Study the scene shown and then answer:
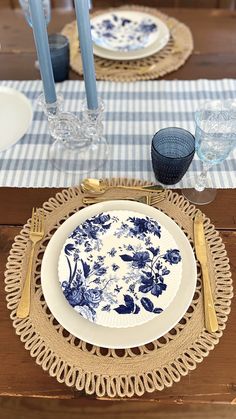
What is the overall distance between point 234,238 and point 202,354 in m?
0.23

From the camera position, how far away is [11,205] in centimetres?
84

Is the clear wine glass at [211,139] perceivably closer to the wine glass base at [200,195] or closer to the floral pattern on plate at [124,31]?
the wine glass base at [200,195]

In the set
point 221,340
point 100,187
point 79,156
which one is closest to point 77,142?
point 79,156

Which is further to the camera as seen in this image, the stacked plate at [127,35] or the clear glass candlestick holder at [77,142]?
the stacked plate at [127,35]

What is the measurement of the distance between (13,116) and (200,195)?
18.7 inches

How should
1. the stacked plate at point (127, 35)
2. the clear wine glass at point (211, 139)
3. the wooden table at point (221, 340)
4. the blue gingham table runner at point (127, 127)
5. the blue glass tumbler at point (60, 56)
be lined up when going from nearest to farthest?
the wooden table at point (221, 340) < the clear wine glass at point (211, 139) < the blue gingham table runner at point (127, 127) < the blue glass tumbler at point (60, 56) < the stacked plate at point (127, 35)

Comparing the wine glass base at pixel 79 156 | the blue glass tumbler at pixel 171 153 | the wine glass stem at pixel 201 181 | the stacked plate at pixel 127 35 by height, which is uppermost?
the stacked plate at pixel 127 35

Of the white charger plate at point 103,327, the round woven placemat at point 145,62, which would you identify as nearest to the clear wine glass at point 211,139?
the white charger plate at point 103,327

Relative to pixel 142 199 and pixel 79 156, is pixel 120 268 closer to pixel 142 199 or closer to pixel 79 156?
pixel 142 199

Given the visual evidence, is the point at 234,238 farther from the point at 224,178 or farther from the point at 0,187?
the point at 0,187

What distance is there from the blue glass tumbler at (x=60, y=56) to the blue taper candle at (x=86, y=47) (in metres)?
0.28

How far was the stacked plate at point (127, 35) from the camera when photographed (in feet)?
3.67

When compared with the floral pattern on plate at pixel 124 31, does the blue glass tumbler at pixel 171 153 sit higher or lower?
lower

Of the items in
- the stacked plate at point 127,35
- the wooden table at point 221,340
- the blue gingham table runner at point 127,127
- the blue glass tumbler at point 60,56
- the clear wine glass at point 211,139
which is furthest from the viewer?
the stacked plate at point 127,35
